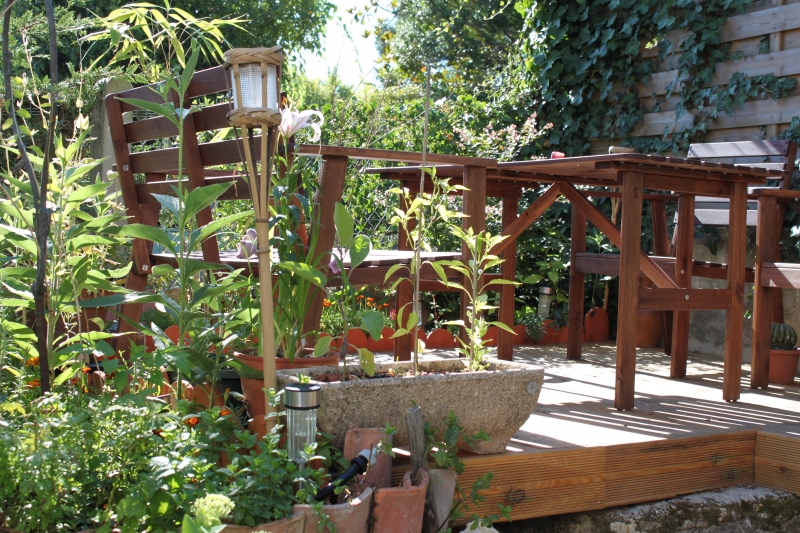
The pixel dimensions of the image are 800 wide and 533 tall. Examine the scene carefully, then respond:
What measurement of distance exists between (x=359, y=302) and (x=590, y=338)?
146 cm

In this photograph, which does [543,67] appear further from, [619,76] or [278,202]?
[278,202]

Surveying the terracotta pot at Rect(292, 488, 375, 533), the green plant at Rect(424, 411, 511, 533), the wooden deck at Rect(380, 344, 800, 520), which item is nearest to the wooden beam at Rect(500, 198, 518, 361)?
the wooden deck at Rect(380, 344, 800, 520)

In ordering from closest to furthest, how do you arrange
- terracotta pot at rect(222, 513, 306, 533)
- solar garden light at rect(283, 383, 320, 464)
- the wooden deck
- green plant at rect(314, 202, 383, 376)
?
terracotta pot at rect(222, 513, 306, 533), solar garden light at rect(283, 383, 320, 464), green plant at rect(314, 202, 383, 376), the wooden deck

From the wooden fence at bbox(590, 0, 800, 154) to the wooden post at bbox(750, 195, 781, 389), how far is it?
3.59 ft

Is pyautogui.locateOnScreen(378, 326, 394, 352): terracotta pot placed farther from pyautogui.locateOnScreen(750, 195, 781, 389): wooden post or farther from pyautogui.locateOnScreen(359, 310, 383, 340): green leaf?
pyautogui.locateOnScreen(359, 310, 383, 340): green leaf

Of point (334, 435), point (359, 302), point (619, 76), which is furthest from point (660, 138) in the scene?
point (334, 435)

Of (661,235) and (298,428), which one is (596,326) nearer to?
(661,235)

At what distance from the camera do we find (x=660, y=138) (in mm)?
4895

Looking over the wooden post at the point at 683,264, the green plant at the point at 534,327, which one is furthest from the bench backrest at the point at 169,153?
the green plant at the point at 534,327

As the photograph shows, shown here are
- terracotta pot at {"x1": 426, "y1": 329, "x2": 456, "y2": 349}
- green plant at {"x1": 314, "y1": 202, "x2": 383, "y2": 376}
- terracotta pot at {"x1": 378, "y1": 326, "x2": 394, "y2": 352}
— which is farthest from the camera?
terracotta pot at {"x1": 426, "y1": 329, "x2": 456, "y2": 349}

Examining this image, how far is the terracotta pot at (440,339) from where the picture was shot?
4448mm

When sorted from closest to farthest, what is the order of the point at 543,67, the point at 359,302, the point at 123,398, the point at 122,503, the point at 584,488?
1. the point at 122,503
2. the point at 123,398
3. the point at 584,488
4. the point at 359,302
5. the point at 543,67

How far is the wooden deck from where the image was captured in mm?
2098

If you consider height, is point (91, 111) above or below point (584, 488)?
above
